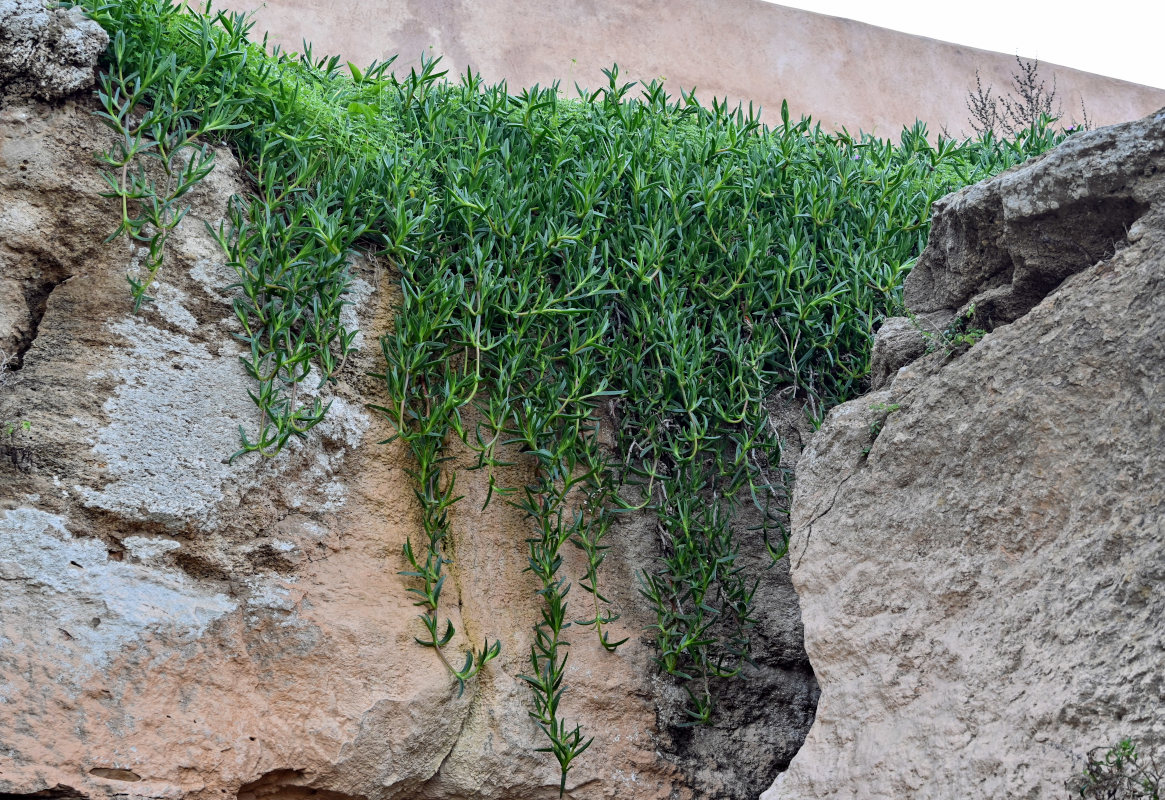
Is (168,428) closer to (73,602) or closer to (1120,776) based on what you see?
(73,602)

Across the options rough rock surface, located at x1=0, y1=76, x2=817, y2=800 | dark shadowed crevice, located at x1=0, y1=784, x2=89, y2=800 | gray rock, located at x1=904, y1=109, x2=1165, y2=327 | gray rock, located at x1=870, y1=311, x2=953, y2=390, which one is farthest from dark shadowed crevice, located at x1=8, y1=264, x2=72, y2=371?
gray rock, located at x1=904, y1=109, x2=1165, y2=327

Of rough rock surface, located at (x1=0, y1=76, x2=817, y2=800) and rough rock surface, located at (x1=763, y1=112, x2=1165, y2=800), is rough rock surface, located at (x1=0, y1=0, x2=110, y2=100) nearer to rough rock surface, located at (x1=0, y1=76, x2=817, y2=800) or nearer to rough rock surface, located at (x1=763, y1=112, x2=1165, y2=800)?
rough rock surface, located at (x1=0, y1=76, x2=817, y2=800)

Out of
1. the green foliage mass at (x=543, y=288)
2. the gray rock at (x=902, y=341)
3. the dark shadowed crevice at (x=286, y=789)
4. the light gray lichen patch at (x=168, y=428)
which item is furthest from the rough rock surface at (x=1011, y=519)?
the light gray lichen patch at (x=168, y=428)

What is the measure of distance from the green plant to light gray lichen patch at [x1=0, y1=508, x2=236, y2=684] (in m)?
2.22

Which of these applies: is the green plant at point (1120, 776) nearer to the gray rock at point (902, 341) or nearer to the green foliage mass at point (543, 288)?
the gray rock at point (902, 341)

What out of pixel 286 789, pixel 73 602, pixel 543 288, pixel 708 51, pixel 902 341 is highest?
pixel 708 51

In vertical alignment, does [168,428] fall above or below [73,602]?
above

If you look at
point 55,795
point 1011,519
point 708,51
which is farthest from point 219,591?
point 708,51

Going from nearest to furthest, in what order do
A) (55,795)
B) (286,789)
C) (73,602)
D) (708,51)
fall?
(55,795) → (73,602) → (286,789) → (708,51)

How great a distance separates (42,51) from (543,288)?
1.74 meters

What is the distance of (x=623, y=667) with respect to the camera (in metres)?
3.30

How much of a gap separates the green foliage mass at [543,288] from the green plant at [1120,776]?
1.50 meters

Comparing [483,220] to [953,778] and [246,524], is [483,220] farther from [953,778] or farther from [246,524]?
[953,778]

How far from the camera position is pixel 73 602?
2.62m
